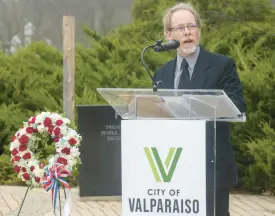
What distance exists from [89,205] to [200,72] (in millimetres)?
3895

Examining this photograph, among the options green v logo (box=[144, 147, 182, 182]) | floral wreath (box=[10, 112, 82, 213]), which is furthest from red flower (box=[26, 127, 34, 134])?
green v logo (box=[144, 147, 182, 182])

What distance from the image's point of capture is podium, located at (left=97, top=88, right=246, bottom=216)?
340cm

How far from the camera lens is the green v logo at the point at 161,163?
3428 mm

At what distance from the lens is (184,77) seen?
3.90 m

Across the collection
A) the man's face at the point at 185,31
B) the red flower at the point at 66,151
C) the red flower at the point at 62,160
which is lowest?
the red flower at the point at 62,160

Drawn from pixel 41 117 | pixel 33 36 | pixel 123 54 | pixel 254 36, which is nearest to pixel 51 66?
pixel 123 54

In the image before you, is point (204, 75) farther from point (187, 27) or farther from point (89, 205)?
point (89, 205)

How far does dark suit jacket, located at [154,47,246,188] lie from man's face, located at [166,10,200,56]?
0.08 m

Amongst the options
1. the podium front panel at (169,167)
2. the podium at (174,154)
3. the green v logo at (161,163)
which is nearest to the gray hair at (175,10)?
the podium at (174,154)

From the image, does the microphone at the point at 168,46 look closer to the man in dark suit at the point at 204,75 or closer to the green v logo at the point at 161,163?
the man in dark suit at the point at 204,75

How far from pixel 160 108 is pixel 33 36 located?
30597mm

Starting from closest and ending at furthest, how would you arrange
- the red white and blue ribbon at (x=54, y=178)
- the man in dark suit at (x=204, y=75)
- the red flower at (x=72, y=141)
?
the man in dark suit at (x=204, y=75), the red white and blue ribbon at (x=54, y=178), the red flower at (x=72, y=141)

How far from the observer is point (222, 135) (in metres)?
3.78

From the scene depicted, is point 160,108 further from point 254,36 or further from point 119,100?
point 254,36
